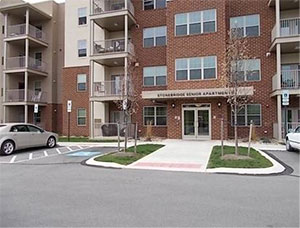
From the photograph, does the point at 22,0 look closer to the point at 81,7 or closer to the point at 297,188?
the point at 81,7

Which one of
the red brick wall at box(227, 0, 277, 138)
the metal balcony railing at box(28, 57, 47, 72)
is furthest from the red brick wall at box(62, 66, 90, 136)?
the red brick wall at box(227, 0, 277, 138)

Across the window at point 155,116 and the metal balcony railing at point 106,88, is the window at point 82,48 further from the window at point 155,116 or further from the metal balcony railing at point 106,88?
the window at point 155,116

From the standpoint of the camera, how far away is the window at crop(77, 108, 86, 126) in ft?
85.1

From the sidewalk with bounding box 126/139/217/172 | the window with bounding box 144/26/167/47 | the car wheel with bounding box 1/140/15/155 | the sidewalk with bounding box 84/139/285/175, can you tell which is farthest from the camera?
the window with bounding box 144/26/167/47

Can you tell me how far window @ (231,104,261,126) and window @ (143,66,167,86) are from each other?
6672mm

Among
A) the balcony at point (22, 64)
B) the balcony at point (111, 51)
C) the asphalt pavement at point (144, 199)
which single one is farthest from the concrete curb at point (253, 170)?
the balcony at point (22, 64)

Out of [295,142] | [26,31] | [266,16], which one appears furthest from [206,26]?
[26,31]

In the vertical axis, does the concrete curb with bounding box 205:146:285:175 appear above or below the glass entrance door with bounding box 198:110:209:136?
below

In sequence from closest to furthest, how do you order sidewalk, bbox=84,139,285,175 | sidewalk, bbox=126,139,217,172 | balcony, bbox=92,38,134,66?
sidewalk, bbox=84,139,285,175 → sidewalk, bbox=126,139,217,172 → balcony, bbox=92,38,134,66

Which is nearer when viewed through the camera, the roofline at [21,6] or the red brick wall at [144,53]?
the red brick wall at [144,53]

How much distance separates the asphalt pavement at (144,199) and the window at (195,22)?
14.0m

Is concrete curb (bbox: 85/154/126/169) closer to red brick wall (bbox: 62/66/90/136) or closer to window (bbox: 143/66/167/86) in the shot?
window (bbox: 143/66/167/86)

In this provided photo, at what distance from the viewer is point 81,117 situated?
26.1 m

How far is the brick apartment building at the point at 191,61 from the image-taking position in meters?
19.5
